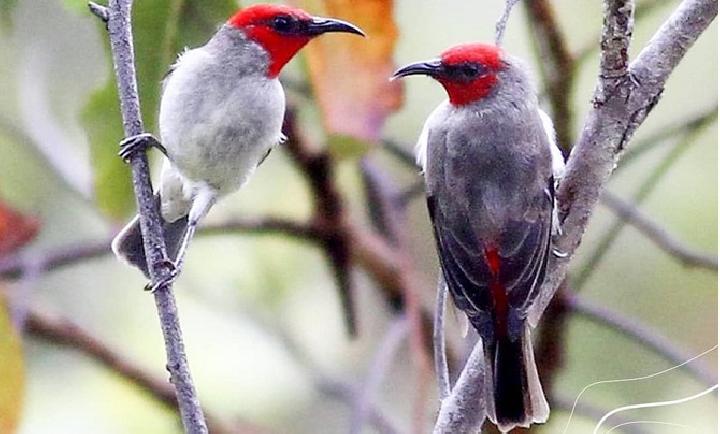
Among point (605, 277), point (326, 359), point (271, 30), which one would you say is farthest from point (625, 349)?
point (271, 30)

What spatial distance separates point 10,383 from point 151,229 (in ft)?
1.54

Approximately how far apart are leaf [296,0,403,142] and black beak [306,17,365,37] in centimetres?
13

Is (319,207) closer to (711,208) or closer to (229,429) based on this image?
(229,429)

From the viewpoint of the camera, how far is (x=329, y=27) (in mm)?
660

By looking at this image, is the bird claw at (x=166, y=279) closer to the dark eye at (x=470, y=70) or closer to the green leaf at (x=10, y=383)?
the dark eye at (x=470, y=70)

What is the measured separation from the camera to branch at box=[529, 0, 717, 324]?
618 mm

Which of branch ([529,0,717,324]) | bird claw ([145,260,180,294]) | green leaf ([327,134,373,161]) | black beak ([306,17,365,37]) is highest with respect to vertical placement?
black beak ([306,17,365,37])

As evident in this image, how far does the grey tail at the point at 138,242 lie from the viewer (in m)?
0.79

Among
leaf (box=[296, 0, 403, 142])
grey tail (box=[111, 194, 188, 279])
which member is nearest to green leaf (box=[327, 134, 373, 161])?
leaf (box=[296, 0, 403, 142])

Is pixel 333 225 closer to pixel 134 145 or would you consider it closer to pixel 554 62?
pixel 554 62

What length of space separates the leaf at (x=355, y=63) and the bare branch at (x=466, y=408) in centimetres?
26

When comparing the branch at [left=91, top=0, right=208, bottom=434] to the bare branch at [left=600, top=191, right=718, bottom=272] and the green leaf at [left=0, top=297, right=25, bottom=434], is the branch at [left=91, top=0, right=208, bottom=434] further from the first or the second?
the bare branch at [left=600, top=191, right=718, bottom=272]

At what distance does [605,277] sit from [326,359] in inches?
11.9

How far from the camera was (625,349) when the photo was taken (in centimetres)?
107
